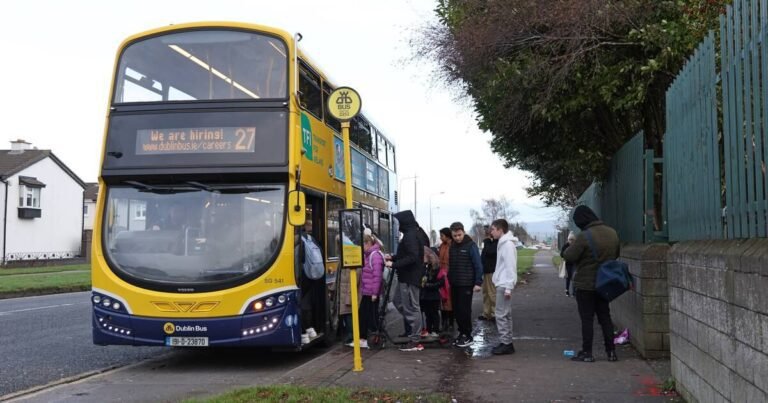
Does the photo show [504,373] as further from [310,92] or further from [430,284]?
[310,92]

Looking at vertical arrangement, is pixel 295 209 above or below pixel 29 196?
below

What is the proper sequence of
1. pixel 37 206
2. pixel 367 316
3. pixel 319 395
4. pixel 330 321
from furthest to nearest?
1. pixel 37 206
2. pixel 330 321
3. pixel 367 316
4. pixel 319 395

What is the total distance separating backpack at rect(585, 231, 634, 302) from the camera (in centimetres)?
795

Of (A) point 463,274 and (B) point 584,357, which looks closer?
(B) point 584,357

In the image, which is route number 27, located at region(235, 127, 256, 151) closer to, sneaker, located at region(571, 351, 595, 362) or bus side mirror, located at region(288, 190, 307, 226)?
bus side mirror, located at region(288, 190, 307, 226)

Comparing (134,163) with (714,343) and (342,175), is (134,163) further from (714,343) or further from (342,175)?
(714,343)

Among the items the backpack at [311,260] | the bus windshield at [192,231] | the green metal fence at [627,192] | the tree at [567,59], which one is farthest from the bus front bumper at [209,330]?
the tree at [567,59]

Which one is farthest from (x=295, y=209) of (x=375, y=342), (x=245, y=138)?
(x=375, y=342)

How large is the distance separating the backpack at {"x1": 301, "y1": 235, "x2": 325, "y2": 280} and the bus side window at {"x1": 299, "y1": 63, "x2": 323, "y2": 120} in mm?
1834

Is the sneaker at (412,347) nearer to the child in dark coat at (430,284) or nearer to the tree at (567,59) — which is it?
the child in dark coat at (430,284)

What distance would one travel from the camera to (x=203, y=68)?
9.16 m

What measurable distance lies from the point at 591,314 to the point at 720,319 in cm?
356

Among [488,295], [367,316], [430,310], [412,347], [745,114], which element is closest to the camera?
[745,114]

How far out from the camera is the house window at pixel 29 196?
45.8 m
